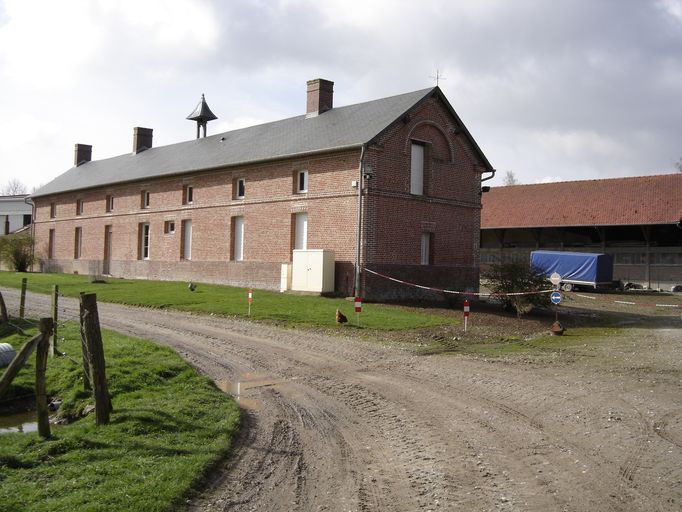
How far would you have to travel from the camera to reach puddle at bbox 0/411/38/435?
8.66m

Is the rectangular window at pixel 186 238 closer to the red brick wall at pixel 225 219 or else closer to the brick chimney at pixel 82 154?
the red brick wall at pixel 225 219

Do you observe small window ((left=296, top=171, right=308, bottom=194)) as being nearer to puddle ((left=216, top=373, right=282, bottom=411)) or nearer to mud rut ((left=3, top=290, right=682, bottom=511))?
mud rut ((left=3, top=290, right=682, bottom=511))

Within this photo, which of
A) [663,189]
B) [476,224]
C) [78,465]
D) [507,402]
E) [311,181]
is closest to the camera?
[78,465]

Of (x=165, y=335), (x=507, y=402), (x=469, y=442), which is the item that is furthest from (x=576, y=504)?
(x=165, y=335)

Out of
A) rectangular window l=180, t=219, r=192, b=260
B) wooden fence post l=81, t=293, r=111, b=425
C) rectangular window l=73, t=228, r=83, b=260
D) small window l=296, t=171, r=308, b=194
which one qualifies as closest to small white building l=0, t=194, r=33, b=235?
rectangular window l=73, t=228, r=83, b=260

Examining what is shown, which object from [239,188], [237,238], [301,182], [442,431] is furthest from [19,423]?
[239,188]

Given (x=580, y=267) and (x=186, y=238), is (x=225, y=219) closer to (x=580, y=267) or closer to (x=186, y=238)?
(x=186, y=238)

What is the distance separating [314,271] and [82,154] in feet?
106

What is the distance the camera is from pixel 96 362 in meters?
7.56

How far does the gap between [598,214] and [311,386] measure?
34.3 meters

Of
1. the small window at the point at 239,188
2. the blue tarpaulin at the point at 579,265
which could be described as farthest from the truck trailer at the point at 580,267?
the small window at the point at 239,188

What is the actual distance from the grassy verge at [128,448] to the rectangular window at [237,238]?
18.0 meters

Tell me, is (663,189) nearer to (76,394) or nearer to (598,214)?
(598,214)

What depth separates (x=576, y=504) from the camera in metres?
5.23
